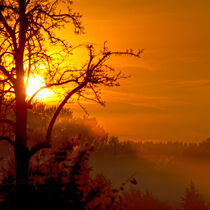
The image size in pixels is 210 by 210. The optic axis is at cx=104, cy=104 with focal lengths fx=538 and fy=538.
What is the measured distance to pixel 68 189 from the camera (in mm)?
16375

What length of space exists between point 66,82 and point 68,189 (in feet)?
13.2

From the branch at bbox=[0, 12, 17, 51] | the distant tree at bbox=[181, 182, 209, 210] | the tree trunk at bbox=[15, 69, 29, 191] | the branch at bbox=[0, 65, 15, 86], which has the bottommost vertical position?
the distant tree at bbox=[181, 182, 209, 210]

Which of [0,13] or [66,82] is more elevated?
[0,13]

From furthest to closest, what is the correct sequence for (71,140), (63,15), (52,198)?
1. (63,15)
2. (71,140)
3. (52,198)

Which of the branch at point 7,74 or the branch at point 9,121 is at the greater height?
the branch at point 7,74

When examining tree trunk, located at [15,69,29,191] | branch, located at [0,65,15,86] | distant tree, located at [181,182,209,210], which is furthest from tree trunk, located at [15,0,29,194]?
distant tree, located at [181,182,209,210]

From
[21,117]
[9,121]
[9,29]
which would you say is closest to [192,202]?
[9,121]

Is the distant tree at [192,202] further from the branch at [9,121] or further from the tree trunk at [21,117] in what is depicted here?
the tree trunk at [21,117]

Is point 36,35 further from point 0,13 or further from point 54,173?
point 54,173

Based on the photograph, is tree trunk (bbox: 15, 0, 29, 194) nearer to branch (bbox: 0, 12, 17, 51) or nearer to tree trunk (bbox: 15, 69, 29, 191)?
tree trunk (bbox: 15, 69, 29, 191)

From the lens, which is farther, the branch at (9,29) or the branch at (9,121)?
the branch at (9,29)

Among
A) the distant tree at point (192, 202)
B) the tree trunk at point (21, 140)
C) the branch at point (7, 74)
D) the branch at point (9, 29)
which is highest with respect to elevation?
the branch at point (9, 29)

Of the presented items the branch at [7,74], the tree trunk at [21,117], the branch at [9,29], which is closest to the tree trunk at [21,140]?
the tree trunk at [21,117]

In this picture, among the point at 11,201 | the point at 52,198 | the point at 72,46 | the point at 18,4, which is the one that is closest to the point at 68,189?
the point at 52,198
